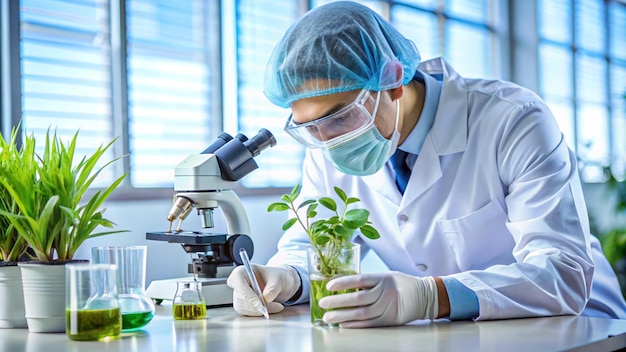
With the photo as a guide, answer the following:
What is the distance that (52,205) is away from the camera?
1350 millimetres

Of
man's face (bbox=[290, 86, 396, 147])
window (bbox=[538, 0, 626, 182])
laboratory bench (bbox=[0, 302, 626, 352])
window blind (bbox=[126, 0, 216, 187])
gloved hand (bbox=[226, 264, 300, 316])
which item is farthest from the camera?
window (bbox=[538, 0, 626, 182])

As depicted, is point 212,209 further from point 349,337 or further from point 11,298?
point 349,337

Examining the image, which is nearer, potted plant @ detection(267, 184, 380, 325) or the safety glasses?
potted plant @ detection(267, 184, 380, 325)

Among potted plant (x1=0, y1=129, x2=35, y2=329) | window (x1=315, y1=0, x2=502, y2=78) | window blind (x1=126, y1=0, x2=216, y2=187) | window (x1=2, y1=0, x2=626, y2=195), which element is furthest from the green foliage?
window (x1=315, y1=0, x2=502, y2=78)

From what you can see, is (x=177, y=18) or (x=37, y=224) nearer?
(x=37, y=224)

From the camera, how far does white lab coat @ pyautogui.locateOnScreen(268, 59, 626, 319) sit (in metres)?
1.54

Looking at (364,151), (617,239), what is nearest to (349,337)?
(364,151)

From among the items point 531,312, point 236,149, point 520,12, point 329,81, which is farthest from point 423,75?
point 520,12

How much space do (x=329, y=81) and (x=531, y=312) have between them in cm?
68

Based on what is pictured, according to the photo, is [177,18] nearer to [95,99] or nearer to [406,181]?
[95,99]

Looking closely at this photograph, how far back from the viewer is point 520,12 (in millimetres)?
5180

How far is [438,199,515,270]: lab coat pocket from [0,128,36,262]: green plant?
101 centimetres

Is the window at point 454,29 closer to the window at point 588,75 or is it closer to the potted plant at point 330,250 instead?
the window at point 588,75

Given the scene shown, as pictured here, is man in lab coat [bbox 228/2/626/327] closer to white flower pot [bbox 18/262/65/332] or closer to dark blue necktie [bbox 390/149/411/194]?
dark blue necktie [bbox 390/149/411/194]
